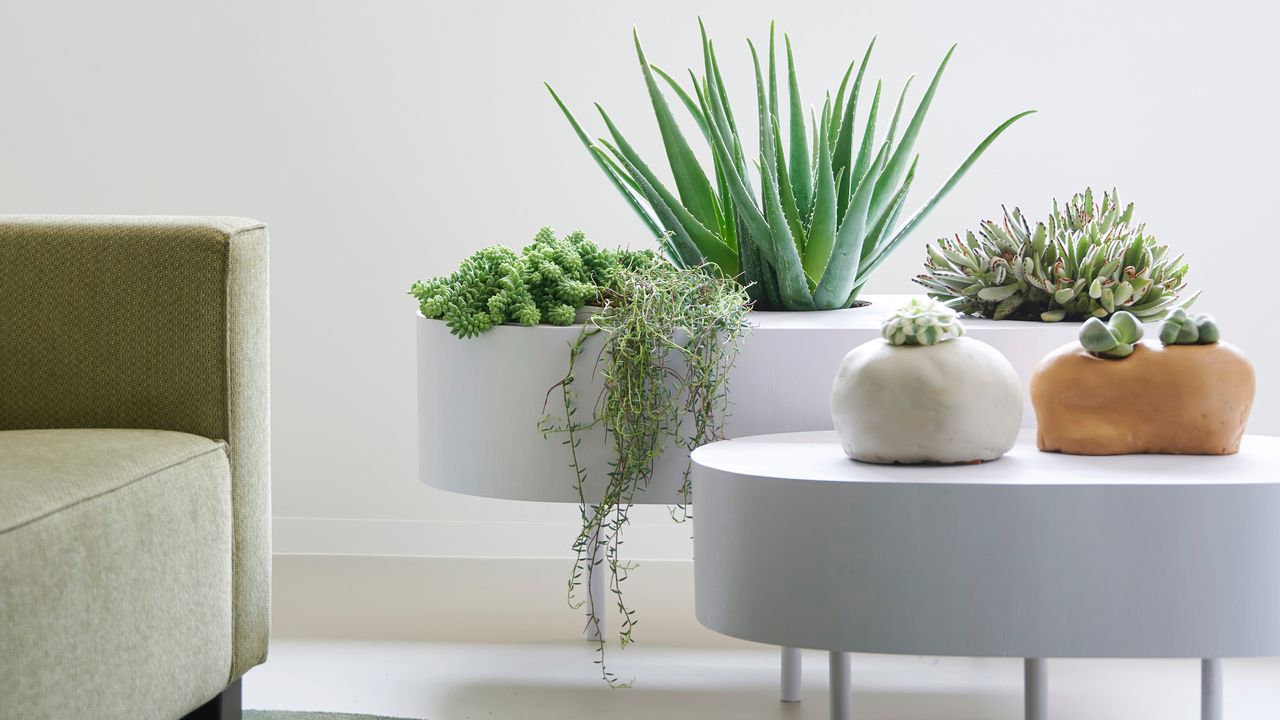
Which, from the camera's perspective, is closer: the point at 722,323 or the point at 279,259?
the point at 722,323

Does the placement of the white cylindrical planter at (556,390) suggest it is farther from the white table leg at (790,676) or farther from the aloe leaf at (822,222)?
the white table leg at (790,676)

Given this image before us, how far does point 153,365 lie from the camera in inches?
54.2

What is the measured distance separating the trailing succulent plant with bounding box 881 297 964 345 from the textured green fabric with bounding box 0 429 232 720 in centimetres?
70

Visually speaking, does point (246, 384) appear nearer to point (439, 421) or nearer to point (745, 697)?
point (439, 421)

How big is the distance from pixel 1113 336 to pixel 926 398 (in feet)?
0.77

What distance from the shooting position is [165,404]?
54.2 inches

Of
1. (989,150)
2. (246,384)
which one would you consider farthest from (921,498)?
(989,150)

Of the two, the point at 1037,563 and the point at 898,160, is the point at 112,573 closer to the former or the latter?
the point at 1037,563

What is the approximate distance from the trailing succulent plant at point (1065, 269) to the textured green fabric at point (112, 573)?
966mm

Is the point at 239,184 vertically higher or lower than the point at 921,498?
higher

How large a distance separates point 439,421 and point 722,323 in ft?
1.36

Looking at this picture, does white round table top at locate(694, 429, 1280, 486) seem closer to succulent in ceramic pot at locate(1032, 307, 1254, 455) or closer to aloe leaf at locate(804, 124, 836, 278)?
succulent in ceramic pot at locate(1032, 307, 1254, 455)

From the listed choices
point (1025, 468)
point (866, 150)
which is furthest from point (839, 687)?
point (866, 150)

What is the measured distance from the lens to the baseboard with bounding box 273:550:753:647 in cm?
223
